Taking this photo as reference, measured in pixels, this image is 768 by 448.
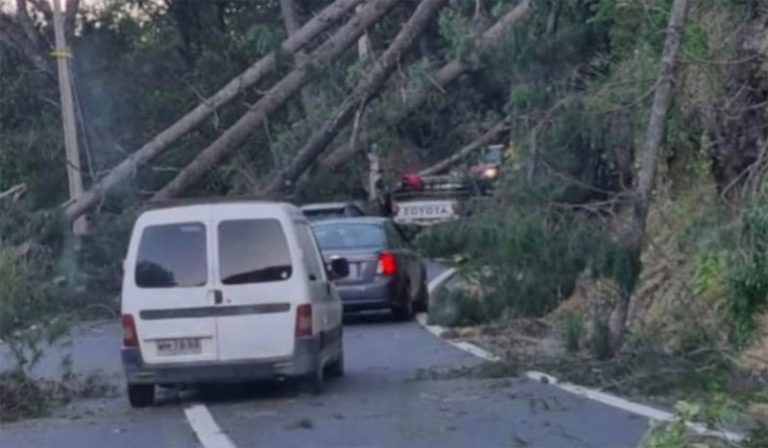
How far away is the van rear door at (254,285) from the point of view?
18406 mm

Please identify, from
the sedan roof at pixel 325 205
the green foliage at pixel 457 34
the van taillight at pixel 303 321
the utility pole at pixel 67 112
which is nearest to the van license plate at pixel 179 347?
the van taillight at pixel 303 321

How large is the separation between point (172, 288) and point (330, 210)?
1635 cm

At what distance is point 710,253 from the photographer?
608 inches

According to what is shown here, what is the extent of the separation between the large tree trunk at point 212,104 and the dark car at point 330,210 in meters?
3.94

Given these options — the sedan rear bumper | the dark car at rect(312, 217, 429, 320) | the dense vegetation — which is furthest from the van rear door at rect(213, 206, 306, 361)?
the sedan rear bumper

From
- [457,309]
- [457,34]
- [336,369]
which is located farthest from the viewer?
[457,34]

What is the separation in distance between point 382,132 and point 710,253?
495 inches

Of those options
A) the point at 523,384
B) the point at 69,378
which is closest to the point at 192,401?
the point at 69,378

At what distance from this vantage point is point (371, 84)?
26.4 m

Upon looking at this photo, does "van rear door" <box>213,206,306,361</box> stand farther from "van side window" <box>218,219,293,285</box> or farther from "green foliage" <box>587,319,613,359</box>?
"green foliage" <box>587,319,613,359</box>

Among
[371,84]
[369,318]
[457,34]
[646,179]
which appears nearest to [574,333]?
[646,179]

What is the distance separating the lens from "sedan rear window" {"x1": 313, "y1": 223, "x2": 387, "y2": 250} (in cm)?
2928

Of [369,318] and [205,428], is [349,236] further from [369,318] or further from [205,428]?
[205,428]

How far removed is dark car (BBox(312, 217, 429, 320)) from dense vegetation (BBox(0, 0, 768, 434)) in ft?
3.55
